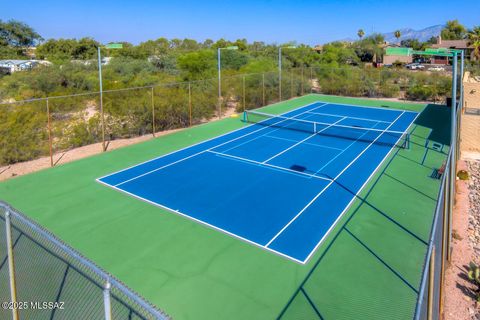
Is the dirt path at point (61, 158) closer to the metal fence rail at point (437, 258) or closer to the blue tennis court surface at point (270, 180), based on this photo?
the blue tennis court surface at point (270, 180)

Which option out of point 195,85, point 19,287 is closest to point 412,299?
point 19,287

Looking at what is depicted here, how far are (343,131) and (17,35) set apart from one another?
64.7 metres

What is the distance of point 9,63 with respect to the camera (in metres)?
45.1

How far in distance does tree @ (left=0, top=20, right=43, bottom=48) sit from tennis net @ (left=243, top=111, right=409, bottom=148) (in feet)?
182

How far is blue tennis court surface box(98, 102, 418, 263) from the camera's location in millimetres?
9809

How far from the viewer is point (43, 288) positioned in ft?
21.7

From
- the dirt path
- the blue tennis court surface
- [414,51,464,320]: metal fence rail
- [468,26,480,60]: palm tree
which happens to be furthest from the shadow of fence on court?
[468,26,480,60]: palm tree

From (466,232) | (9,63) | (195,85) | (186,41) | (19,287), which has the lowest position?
(466,232)

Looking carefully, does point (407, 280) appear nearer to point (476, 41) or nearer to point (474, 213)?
point (474, 213)

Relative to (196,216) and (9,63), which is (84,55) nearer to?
(9,63)

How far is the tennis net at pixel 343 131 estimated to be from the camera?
17.9 meters

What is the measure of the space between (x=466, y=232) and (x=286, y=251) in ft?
18.0

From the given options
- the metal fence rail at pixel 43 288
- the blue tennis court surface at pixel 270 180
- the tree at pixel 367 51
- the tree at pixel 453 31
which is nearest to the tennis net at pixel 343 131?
the blue tennis court surface at pixel 270 180

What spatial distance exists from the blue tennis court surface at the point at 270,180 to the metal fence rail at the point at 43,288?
3610 millimetres
